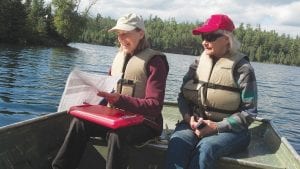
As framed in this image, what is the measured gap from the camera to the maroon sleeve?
390cm

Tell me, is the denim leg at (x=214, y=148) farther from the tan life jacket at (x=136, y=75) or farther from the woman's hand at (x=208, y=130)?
the tan life jacket at (x=136, y=75)

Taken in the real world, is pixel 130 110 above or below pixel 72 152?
above

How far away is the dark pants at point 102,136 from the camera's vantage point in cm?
355

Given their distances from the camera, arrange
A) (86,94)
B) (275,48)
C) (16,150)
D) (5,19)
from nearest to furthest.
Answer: (16,150)
(86,94)
(5,19)
(275,48)

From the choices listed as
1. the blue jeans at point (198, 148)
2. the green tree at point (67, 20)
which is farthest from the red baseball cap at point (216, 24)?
the green tree at point (67, 20)

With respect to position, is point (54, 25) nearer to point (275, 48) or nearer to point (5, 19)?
point (5, 19)

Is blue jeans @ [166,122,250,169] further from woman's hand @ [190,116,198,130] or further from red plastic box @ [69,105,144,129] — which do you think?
red plastic box @ [69,105,144,129]

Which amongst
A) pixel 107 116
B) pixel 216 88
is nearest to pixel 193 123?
pixel 216 88

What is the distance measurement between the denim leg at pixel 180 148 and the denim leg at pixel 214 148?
0.07m

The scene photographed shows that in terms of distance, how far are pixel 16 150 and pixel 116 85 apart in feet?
3.54

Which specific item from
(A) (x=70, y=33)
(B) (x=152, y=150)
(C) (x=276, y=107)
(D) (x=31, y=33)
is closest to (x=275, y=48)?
(A) (x=70, y=33)

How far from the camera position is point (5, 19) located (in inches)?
2002

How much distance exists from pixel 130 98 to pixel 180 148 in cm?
62

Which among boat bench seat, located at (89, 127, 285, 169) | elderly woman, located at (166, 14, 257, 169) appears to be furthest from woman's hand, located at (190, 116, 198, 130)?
boat bench seat, located at (89, 127, 285, 169)
